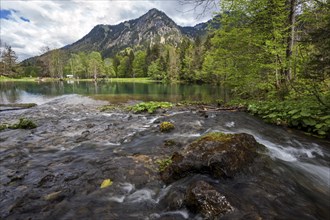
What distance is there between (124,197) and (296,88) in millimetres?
10761

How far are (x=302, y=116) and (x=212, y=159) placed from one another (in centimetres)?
737

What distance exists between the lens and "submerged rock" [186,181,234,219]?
394 centimetres

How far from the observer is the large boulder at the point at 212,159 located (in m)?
5.26

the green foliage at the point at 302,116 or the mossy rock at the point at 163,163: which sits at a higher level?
the green foliage at the point at 302,116

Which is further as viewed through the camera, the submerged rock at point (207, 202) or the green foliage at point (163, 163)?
the green foliage at point (163, 163)

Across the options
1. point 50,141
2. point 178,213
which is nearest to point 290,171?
point 178,213

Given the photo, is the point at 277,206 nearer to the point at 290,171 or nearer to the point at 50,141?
the point at 290,171

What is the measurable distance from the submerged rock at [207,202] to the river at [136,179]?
0.14 metres

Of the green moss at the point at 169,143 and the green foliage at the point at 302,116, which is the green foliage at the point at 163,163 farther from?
the green foliage at the point at 302,116

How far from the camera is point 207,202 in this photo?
13.3ft

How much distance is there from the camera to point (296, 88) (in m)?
11.6

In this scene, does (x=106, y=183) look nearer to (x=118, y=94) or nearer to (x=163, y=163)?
(x=163, y=163)

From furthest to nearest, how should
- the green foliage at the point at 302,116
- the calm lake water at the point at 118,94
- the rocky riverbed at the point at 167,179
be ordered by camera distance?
the calm lake water at the point at 118,94 → the green foliage at the point at 302,116 → the rocky riverbed at the point at 167,179

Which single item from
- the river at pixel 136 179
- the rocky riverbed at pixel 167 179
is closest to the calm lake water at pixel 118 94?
the river at pixel 136 179
